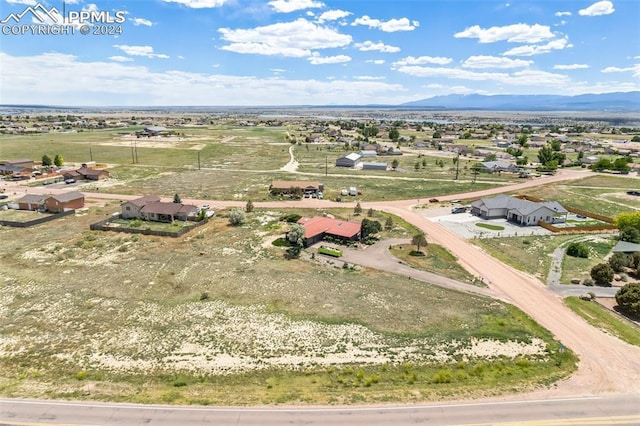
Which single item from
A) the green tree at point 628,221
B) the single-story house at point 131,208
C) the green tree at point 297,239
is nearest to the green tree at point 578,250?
the green tree at point 628,221

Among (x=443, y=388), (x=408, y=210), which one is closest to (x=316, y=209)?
(x=408, y=210)

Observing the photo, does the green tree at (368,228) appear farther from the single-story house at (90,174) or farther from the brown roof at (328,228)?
the single-story house at (90,174)

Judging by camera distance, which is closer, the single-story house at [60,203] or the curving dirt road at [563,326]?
the curving dirt road at [563,326]

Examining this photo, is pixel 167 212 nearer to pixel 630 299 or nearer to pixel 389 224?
pixel 389 224

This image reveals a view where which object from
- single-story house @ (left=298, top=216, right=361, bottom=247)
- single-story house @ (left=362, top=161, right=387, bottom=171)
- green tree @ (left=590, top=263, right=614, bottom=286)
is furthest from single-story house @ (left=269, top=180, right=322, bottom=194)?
green tree @ (left=590, top=263, right=614, bottom=286)

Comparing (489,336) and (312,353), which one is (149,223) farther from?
(489,336)

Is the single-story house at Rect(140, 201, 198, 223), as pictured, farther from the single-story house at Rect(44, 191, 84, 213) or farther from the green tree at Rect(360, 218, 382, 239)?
the green tree at Rect(360, 218, 382, 239)

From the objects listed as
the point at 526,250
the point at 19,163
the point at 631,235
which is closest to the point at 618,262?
the point at 526,250
